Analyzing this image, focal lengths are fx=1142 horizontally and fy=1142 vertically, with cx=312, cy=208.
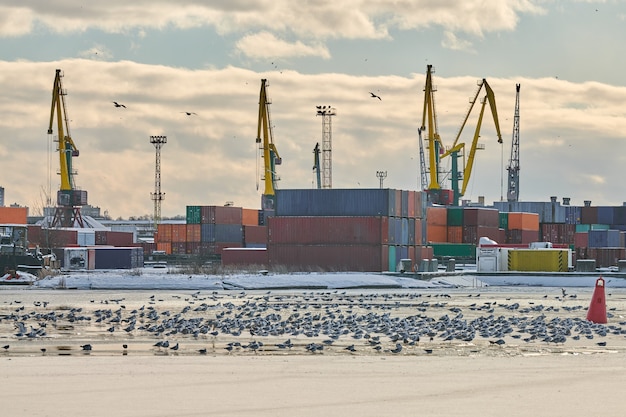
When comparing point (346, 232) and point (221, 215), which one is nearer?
point (346, 232)

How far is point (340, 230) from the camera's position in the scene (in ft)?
269

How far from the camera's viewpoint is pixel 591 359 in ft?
66.9

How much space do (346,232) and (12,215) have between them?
78.3 ft

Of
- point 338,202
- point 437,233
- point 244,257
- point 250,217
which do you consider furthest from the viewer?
point 250,217

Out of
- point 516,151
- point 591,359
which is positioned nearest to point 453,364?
point 591,359

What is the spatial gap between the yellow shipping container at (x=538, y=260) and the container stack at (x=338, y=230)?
26.3 ft

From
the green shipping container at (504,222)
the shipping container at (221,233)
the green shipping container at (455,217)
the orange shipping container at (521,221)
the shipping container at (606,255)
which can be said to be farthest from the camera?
the shipping container at (221,233)

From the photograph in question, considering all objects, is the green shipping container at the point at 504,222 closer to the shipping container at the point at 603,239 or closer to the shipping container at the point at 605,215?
the shipping container at the point at 603,239

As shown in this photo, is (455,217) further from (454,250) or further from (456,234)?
(454,250)

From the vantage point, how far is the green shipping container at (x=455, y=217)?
119006mm

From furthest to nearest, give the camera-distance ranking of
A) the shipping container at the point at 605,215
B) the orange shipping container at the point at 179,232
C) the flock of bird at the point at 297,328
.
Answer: the shipping container at the point at 605,215 < the orange shipping container at the point at 179,232 < the flock of bird at the point at 297,328

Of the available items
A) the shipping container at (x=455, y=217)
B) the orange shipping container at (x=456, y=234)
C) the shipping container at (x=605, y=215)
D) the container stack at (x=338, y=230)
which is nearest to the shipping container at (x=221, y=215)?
the shipping container at (x=455, y=217)

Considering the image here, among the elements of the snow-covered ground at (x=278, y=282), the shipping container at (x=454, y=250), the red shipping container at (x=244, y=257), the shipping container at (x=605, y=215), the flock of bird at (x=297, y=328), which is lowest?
the flock of bird at (x=297, y=328)

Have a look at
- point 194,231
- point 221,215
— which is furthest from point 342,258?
point 221,215
